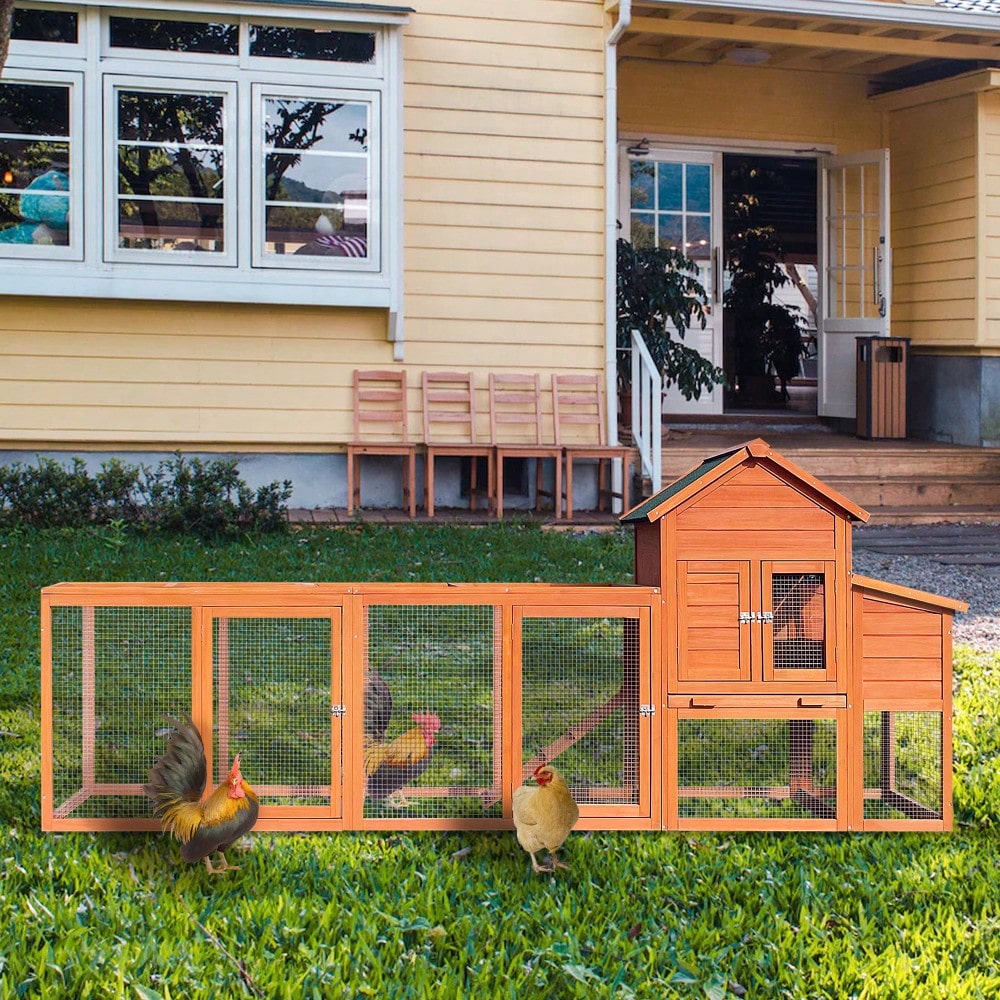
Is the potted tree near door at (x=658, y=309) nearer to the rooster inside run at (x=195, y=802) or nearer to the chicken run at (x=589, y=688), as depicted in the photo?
the chicken run at (x=589, y=688)

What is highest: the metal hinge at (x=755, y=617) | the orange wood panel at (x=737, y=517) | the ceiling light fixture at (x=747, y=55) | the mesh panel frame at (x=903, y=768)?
the ceiling light fixture at (x=747, y=55)

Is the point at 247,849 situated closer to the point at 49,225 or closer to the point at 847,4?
the point at 49,225

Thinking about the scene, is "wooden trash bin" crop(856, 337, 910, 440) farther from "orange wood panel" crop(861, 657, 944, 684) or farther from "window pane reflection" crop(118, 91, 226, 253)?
"orange wood panel" crop(861, 657, 944, 684)

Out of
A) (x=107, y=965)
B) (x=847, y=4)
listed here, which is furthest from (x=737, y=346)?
(x=107, y=965)

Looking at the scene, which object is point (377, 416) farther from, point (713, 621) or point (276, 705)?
point (713, 621)

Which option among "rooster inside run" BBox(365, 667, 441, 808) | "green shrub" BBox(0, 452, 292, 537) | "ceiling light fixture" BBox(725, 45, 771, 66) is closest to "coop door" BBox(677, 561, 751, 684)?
"rooster inside run" BBox(365, 667, 441, 808)

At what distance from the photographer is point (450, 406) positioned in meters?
10.7

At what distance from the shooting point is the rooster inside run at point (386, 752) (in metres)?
4.09

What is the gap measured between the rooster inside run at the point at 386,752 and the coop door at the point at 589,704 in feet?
0.95

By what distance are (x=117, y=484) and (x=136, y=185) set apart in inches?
86.2

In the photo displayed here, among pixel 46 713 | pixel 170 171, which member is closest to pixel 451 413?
pixel 170 171

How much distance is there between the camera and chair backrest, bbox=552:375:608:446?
1090 centimetres

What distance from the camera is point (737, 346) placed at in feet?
55.9

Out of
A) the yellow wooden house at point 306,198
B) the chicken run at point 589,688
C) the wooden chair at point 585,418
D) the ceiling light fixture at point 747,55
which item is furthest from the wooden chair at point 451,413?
the chicken run at point 589,688
